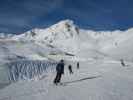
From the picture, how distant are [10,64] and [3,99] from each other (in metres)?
10.6

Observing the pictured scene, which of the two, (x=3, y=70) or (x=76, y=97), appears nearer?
(x=76, y=97)

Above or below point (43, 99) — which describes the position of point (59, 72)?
above

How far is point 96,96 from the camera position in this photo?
30.8ft

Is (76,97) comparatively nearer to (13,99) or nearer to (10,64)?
(13,99)

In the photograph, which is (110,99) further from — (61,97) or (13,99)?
(13,99)

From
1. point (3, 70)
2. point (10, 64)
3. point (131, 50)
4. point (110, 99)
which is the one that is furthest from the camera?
point (131, 50)

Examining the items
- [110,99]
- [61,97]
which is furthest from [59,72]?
[110,99]

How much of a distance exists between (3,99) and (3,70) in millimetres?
9253

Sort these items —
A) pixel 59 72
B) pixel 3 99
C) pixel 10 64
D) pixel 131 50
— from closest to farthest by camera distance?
pixel 3 99
pixel 59 72
pixel 10 64
pixel 131 50

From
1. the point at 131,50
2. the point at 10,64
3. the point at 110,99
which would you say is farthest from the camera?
the point at 131,50

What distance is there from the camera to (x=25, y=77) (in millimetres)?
19109

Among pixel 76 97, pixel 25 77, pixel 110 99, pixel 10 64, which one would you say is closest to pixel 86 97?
pixel 76 97

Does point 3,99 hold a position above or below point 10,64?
below

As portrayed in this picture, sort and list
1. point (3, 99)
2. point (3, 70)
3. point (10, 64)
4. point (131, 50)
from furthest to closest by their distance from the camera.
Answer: point (131, 50) → point (10, 64) → point (3, 70) → point (3, 99)
